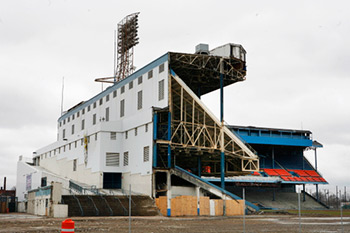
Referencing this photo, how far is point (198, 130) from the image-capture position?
55750 mm

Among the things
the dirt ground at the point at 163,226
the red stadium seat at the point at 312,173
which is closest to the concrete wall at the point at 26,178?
the dirt ground at the point at 163,226

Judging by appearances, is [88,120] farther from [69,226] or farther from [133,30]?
[69,226]

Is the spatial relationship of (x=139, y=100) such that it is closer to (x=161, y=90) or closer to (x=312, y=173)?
(x=161, y=90)

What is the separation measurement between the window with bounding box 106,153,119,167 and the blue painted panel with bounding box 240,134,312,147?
27165 mm

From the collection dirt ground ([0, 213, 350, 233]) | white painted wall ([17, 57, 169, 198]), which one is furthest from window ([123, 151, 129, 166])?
dirt ground ([0, 213, 350, 233])

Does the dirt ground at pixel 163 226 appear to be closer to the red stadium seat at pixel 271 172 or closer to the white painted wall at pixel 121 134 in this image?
the white painted wall at pixel 121 134

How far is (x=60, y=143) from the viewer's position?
74.2 metres

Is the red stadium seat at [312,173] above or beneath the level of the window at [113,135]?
beneath

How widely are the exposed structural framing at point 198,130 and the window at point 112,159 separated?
7351mm

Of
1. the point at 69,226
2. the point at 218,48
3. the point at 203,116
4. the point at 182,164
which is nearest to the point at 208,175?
the point at 182,164

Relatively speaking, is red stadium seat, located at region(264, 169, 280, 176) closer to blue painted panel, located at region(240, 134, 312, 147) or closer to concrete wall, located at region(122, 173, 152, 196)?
blue painted panel, located at region(240, 134, 312, 147)

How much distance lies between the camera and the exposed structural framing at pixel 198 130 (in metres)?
53.7

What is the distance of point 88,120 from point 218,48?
24128mm

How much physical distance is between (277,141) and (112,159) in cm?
3385
